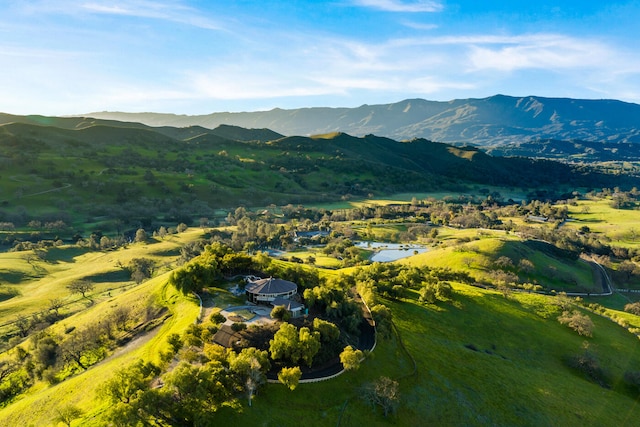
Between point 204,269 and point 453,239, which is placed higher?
point 204,269

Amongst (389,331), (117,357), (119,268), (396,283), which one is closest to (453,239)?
(396,283)

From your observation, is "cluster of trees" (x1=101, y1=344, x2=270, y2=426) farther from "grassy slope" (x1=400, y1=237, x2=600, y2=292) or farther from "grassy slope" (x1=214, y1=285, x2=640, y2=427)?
"grassy slope" (x1=400, y1=237, x2=600, y2=292)

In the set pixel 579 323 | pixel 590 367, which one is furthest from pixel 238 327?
pixel 579 323

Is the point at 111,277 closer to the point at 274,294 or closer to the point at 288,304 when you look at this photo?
Answer: the point at 274,294

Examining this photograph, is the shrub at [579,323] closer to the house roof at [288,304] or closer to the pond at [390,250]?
the pond at [390,250]

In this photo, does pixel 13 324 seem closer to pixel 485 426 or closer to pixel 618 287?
pixel 485 426

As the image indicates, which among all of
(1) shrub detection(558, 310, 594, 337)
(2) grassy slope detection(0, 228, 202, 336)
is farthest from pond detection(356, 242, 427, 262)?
(2) grassy slope detection(0, 228, 202, 336)
